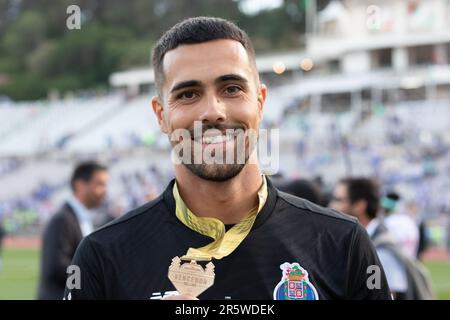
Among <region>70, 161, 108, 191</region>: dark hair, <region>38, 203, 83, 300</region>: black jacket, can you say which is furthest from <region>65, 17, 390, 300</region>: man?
<region>70, 161, 108, 191</region>: dark hair

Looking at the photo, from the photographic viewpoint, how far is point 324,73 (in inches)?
1972

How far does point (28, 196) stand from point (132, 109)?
9.59 m

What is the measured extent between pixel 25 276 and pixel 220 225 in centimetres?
1545

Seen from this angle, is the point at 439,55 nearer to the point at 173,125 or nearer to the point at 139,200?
the point at 139,200

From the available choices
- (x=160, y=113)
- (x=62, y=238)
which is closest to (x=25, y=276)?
(x=62, y=238)

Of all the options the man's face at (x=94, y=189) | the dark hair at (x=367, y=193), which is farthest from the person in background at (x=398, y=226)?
the man's face at (x=94, y=189)

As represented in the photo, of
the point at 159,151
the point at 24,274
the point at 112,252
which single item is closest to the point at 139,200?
the point at 159,151

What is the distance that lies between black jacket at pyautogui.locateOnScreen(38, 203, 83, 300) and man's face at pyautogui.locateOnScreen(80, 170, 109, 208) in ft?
1.75

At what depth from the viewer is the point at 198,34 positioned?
2.39m

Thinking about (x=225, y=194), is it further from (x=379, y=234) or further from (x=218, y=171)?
(x=379, y=234)

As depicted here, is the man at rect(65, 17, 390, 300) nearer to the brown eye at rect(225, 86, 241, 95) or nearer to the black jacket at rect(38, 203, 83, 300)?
the brown eye at rect(225, 86, 241, 95)

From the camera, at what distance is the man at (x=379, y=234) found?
197 inches

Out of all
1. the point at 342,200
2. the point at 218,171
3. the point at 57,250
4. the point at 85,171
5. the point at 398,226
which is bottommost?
the point at 218,171
